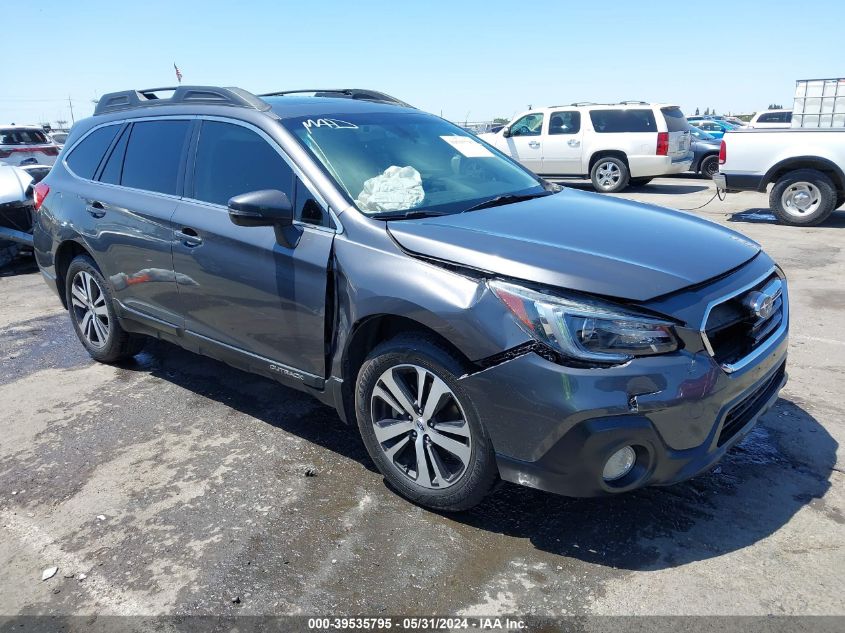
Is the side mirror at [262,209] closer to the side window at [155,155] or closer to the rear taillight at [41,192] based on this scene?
the side window at [155,155]

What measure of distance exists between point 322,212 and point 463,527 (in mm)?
1579

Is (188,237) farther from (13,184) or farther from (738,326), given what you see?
(13,184)

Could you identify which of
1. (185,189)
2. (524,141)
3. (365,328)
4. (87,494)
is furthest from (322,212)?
(524,141)

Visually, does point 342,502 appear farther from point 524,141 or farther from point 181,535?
point 524,141

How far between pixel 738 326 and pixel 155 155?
3.46 metres

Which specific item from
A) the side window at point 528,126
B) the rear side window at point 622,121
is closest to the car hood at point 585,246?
the rear side window at point 622,121

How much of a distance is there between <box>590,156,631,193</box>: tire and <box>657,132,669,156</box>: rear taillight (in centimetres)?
77

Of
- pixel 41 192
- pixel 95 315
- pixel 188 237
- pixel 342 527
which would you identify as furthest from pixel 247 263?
pixel 41 192

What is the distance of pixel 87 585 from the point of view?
2.67m

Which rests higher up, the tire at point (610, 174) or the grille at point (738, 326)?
the grille at point (738, 326)

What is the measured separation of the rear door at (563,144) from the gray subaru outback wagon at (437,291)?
455 inches

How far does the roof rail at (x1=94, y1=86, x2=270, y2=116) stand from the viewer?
→ 3738 mm

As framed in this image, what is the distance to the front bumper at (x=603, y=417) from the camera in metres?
2.40

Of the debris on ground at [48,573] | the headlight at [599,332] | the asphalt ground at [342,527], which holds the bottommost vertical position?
the debris on ground at [48,573]
